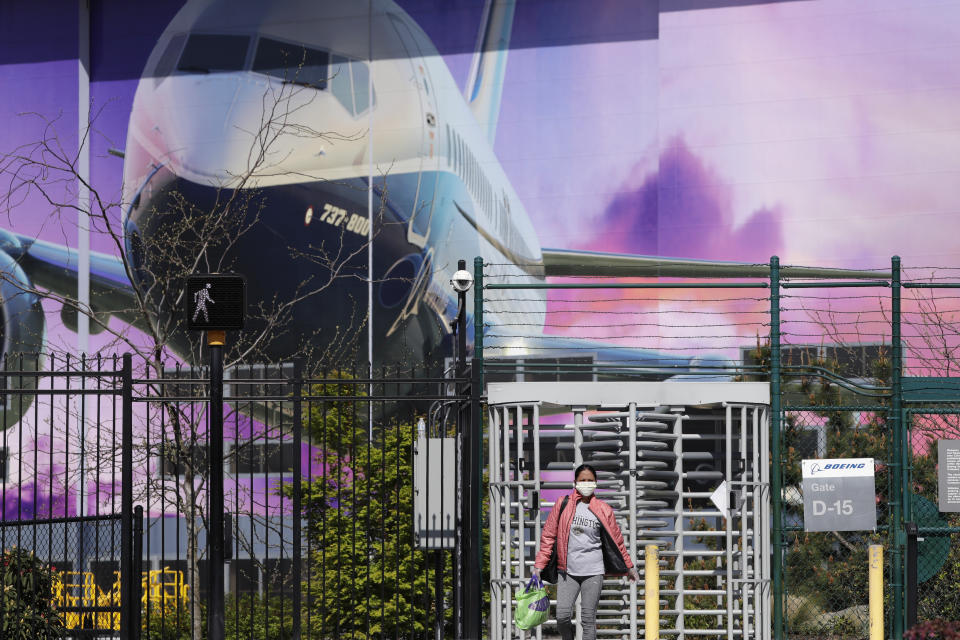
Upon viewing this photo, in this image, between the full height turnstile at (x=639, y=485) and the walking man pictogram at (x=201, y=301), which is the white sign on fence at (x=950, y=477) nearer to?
the full height turnstile at (x=639, y=485)

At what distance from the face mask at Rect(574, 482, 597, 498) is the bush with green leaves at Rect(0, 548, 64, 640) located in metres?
5.04

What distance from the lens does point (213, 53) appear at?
2767 cm

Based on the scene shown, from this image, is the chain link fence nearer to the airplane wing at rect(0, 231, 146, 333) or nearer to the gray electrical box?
the gray electrical box

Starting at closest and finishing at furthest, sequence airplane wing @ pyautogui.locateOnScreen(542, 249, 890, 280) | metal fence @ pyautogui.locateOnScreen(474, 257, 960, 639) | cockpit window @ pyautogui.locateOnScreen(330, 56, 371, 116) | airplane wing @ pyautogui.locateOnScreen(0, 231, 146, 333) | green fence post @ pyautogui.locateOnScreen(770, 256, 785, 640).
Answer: metal fence @ pyautogui.locateOnScreen(474, 257, 960, 639) → green fence post @ pyautogui.locateOnScreen(770, 256, 785, 640) → airplane wing @ pyautogui.locateOnScreen(542, 249, 890, 280) → cockpit window @ pyautogui.locateOnScreen(330, 56, 371, 116) → airplane wing @ pyautogui.locateOnScreen(0, 231, 146, 333)

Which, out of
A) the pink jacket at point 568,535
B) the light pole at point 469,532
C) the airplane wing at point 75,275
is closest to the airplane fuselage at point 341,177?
the airplane wing at point 75,275

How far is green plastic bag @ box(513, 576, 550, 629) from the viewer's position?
33.6ft

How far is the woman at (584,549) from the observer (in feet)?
33.8

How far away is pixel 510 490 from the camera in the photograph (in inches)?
442

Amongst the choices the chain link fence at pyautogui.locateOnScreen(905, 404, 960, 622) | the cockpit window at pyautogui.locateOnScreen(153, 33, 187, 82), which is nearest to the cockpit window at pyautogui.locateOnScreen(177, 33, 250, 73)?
the cockpit window at pyautogui.locateOnScreen(153, 33, 187, 82)

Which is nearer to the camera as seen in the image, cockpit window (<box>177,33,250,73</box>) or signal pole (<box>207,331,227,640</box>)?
signal pole (<box>207,331,227,640</box>)

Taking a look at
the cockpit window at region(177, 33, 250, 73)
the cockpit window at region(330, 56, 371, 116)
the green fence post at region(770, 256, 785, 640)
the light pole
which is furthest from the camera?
the cockpit window at region(177, 33, 250, 73)

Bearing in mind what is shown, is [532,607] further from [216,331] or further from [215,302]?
[215,302]

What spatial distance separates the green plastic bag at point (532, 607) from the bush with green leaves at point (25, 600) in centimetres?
442

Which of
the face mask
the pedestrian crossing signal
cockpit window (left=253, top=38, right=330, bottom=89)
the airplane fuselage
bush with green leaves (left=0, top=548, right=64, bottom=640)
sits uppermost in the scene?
cockpit window (left=253, top=38, right=330, bottom=89)
